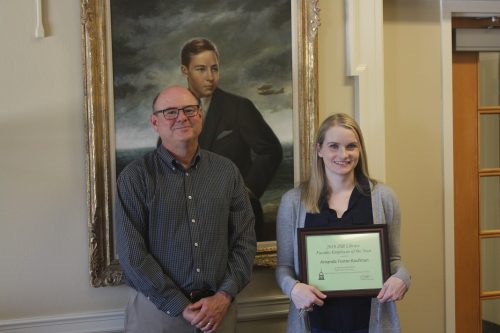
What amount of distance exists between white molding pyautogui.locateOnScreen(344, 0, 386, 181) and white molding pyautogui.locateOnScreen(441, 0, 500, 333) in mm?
376

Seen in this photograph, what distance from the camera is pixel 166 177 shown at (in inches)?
85.1

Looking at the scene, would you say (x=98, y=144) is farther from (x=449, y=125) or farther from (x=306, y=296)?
(x=449, y=125)

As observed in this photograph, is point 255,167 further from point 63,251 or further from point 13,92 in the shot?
point 13,92

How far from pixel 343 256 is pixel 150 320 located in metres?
0.75

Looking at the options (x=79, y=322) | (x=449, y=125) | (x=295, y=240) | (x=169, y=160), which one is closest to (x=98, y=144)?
(x=169, y=160)

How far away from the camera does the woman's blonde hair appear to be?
2186 mm

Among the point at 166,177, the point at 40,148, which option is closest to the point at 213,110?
the point at 166,177

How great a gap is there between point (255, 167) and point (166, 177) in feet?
1.85

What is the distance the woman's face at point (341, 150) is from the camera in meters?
2.15

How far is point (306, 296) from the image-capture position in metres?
2.05

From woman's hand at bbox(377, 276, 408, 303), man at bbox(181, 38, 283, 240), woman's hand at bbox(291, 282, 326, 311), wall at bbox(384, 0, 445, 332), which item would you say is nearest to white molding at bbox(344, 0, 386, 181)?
wall at bbox(384, 0, 445, 332)

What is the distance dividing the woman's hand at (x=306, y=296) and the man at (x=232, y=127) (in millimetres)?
580

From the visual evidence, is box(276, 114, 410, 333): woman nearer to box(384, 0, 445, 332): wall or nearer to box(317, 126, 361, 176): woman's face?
box(317, 126, 361, 176): woman's face

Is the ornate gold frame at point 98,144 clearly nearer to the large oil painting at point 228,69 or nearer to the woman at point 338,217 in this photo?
the large oil painting at point 228,69
